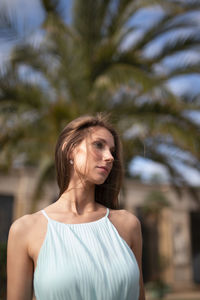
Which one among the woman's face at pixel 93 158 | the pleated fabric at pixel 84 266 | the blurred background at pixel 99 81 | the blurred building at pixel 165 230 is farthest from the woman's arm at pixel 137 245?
the blurred building at pixel 165 230

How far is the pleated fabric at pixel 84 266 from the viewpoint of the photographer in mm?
1379

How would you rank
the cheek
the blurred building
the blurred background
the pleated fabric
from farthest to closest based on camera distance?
the blurred building < the blurred background < the cheek < the pleated fabric

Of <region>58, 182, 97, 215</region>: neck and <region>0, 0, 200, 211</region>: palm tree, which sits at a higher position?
<region>0, 0, 200, 211</region>: palm tree

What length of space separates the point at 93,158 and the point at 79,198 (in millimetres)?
217

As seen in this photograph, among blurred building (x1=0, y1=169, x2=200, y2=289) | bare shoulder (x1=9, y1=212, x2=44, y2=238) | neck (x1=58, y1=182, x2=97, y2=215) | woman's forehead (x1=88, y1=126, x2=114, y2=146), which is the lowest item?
blurred building (x1=0, y1=169, x2=200, y2=289)

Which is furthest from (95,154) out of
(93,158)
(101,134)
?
(101,134)

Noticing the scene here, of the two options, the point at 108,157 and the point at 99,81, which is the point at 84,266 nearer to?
the point at 108,157

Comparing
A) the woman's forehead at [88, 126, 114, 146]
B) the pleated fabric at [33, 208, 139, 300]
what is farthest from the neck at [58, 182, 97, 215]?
the woman's forehead at [88, 126, 114, 146]

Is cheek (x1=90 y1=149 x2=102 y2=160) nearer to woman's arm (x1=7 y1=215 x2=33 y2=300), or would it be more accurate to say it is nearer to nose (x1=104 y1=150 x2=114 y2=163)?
nose (x1=104 y1=150 x2=114 y2=163)

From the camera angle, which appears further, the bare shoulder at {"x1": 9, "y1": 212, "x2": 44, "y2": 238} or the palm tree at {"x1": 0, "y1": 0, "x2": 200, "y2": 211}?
the palm tree at {"x1": 0, "y1": 0, "x2": 200, "y2": 211}

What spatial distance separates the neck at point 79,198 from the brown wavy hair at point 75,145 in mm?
48

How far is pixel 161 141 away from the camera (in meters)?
7.48

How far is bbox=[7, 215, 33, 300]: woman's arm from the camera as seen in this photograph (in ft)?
4.77

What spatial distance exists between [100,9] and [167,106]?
2435 mm
